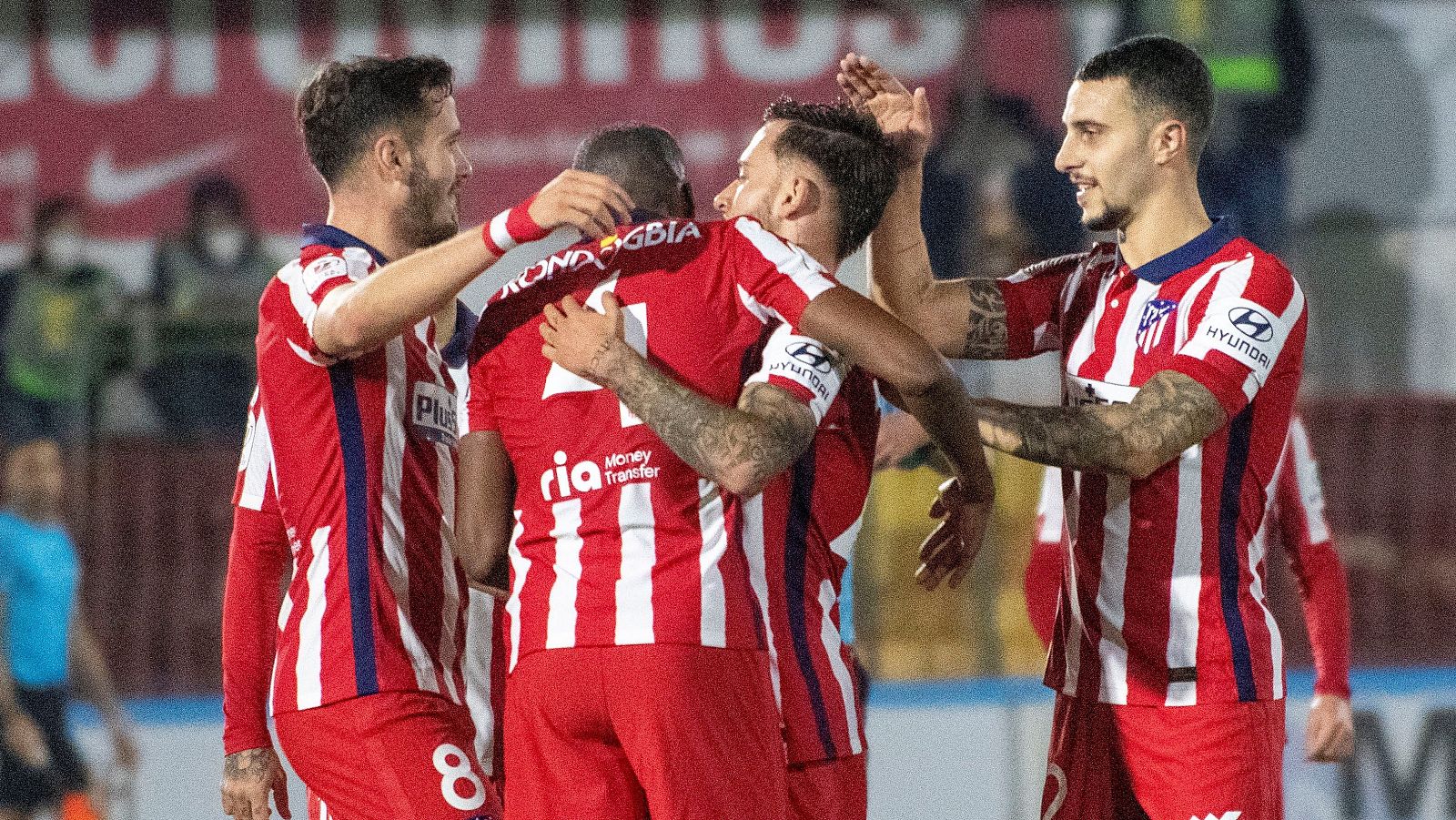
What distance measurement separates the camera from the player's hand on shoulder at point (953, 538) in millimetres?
3402

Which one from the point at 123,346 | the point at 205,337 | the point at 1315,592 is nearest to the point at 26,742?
the point at 123,346

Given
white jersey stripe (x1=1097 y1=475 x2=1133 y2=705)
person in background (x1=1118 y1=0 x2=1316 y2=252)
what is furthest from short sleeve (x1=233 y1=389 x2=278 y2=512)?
person in background (x1=1118 y1=0 x2=1316 y2=252)

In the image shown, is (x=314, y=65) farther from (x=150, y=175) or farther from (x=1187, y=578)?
(x=1187, y=578)

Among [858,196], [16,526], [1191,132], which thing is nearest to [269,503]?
[858,196]

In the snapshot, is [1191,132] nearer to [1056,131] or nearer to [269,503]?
[269,503]

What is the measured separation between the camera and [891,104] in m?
3.69

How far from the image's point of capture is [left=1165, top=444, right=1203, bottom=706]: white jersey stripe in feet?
11.0

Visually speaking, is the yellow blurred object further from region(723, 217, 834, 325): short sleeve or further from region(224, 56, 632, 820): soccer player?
region(723, 217, 834, 325): short sleeve

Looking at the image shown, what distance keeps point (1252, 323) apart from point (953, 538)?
67 centimetres

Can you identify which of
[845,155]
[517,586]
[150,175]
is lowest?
[517,586]

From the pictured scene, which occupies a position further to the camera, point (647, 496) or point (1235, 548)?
point (1235, 548)

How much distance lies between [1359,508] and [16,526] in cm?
562

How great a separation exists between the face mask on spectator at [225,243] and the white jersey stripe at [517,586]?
5.79 m

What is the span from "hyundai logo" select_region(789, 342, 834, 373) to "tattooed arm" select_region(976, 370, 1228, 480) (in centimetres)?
48
